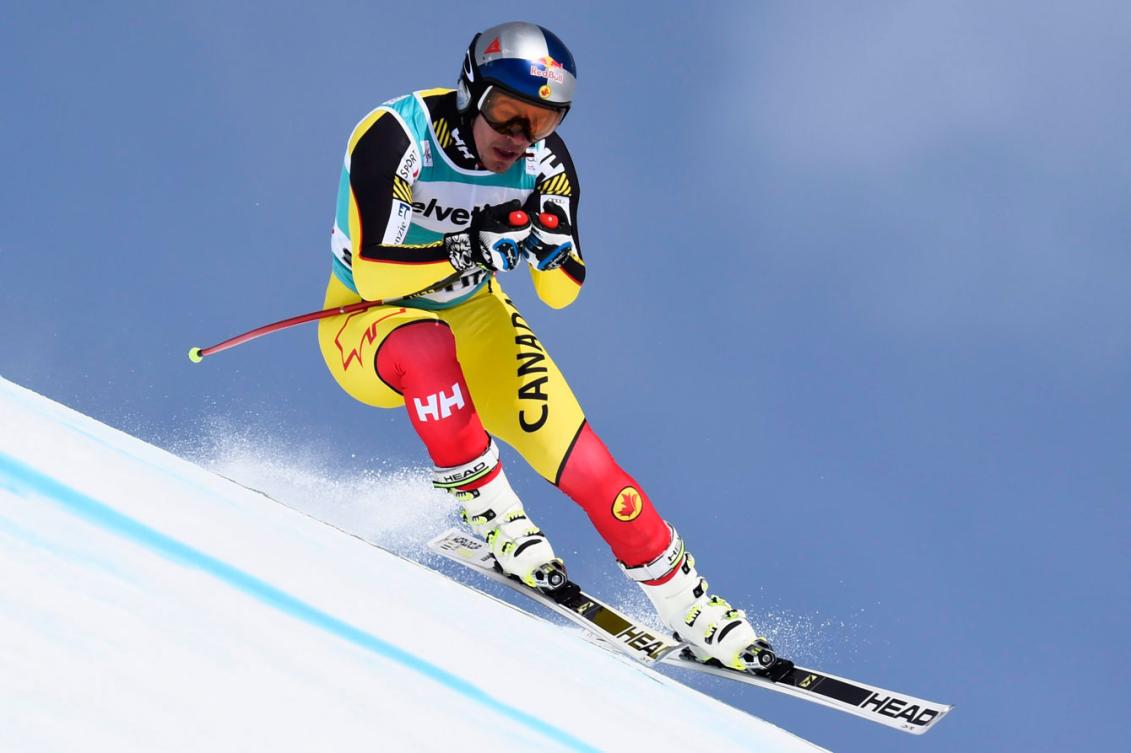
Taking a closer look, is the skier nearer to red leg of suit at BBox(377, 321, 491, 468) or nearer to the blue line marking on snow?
red leg of suit at BBox(377, 321, 491, 468)

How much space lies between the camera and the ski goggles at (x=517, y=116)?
181 inches

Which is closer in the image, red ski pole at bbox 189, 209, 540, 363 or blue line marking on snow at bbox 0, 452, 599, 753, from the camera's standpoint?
blue line marking on snow at bbox 0, 452, 599, 753

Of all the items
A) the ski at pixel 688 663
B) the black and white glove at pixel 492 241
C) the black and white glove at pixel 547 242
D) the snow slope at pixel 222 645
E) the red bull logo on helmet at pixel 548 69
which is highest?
the red bull logo on helmet at pixel 548 69

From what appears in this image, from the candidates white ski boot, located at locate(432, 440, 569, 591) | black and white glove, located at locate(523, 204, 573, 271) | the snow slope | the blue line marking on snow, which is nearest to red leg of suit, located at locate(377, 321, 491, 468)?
white ski boot, located at locate(432, 440, 569, 591)

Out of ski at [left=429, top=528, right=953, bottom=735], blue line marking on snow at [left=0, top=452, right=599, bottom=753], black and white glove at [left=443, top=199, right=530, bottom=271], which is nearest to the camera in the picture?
blue line marking on snow at [left=0, top=452, right=599, bottom=753]

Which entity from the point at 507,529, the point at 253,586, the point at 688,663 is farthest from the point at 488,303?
the point at 253,586

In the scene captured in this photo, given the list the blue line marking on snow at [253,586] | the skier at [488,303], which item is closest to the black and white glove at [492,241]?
the skier at [488,303]

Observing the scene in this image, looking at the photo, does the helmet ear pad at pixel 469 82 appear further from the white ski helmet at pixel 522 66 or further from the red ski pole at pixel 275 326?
the red ski pole at pixel 275 326

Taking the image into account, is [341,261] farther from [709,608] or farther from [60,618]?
[60,618]

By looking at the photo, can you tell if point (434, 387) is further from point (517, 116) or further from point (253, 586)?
point (253, 586)

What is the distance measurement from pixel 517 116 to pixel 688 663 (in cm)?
284

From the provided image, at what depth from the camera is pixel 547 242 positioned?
4895mm

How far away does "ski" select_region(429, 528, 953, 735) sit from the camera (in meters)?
4.96

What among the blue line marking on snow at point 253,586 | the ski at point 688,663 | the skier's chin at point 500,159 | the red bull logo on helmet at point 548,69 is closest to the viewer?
the blue line marking on snow at point 253,586
